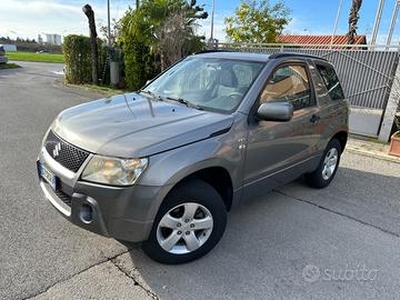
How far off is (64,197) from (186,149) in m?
1.04

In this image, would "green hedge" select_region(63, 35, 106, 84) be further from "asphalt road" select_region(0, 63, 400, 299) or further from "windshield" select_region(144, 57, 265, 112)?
"windshield" select_region(144, 57, 265, 112)

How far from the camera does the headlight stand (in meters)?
2.23

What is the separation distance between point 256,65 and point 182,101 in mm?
860

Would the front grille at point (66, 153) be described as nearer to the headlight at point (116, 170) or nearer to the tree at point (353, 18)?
the headlight at point (116, 170)

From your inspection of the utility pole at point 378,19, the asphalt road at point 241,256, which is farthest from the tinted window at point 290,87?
the utility pole at point 378,19

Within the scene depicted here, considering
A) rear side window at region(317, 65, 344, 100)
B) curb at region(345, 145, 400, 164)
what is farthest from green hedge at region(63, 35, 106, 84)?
rear side window at region(317, 65, 344, 100)

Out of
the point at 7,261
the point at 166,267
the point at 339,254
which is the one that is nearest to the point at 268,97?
the point at 339,254

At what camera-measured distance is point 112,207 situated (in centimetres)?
226

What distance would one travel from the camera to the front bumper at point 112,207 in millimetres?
2248

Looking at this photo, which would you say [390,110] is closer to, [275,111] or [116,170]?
[275,111]

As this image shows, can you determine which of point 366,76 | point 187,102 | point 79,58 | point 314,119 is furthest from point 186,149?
point 79,58

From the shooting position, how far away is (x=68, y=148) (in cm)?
251

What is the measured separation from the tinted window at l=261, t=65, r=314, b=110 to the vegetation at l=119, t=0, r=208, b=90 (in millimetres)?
8240

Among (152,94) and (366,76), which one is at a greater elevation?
(366,76)
